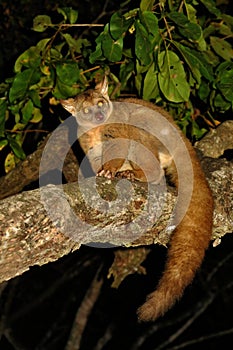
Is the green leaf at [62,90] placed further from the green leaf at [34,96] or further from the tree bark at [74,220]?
the tree bark at [74,220]

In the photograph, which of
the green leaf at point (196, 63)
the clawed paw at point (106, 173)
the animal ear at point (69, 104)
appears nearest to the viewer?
the green leaf at point (196, 63)

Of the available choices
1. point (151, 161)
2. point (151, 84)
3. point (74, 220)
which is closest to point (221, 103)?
point (151, 84)

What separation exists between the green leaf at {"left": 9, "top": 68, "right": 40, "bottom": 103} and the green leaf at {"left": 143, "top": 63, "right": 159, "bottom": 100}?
0.72m

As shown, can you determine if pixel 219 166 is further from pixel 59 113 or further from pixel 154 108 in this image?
pixel 59 113

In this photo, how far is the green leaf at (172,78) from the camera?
389 cm

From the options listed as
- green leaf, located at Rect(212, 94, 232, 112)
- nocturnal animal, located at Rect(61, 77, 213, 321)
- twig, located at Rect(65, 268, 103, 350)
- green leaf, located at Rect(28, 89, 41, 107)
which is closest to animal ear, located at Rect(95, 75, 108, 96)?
nocturnal animal, located at Rect(61, 77, 213, 321)

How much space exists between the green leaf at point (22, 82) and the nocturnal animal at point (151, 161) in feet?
1.31

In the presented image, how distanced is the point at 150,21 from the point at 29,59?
3.26 feet

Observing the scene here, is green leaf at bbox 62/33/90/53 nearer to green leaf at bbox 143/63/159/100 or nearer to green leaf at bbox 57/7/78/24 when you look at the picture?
green leaf at bbox 57/7/78/24

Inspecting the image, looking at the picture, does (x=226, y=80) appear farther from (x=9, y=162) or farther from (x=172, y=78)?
(x=9, y=162)

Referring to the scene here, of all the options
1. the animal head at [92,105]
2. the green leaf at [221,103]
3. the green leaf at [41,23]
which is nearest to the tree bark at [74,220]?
the green leaf at [221,103]

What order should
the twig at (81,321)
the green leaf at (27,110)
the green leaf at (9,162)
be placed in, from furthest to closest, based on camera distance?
the twig at (81,321), the green leaf at (9,162), the green leaf at (27,110)

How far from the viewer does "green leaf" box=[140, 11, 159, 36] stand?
3.57 metres

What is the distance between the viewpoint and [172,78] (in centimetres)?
394
